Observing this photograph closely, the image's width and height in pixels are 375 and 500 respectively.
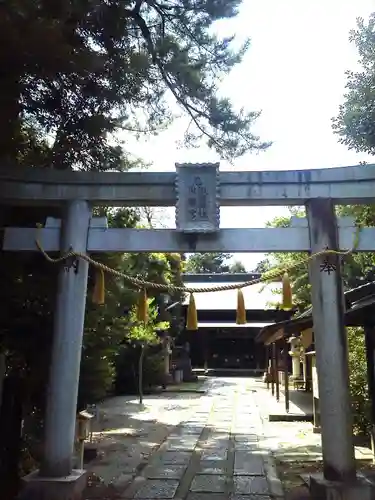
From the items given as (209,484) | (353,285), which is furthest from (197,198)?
(353,285)

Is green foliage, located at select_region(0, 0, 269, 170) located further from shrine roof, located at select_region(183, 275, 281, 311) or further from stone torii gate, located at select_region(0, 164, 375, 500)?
shrine roof, located at select_region(183, 275, 281, 311)

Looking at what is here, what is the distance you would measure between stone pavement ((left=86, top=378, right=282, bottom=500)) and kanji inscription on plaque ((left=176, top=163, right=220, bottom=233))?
3.64m

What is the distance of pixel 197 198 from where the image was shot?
6414mm

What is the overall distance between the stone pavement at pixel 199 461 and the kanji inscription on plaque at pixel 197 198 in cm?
364

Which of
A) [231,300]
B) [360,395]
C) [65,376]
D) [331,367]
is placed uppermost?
[231,300]

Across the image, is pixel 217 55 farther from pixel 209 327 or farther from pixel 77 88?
pixel 209 327

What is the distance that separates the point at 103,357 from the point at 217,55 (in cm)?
694

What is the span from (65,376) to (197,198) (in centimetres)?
282

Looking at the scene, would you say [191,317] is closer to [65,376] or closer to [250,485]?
[65,376]

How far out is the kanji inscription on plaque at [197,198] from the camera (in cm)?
633

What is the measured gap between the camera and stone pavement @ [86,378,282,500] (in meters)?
6.82

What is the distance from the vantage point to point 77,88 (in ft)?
26.3

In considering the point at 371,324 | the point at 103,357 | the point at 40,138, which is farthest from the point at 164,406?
the point at 40,138

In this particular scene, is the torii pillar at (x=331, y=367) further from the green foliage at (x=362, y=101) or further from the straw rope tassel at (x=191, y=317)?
the green foliage at (x=362, y=101)
